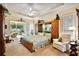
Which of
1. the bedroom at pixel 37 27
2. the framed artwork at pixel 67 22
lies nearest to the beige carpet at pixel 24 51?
the bedroom at pixel 37 27

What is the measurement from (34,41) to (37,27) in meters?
0.29

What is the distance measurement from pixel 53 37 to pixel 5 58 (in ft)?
3.57

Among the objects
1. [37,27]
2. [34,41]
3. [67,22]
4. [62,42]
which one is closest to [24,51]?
[34,41]

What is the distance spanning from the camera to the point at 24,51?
2576mm

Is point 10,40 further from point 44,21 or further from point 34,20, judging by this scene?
point 44,21

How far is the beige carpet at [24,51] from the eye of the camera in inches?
101

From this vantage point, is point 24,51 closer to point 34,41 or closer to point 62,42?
point 34,41

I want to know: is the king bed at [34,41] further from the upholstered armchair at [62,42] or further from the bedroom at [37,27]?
the upholstered armchair at [62,42]

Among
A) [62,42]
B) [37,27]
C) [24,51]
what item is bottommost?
[24,51]

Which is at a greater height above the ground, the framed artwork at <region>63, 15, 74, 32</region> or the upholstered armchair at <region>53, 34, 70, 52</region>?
the framed artwork at <region>63, 15, 74, 32</region>

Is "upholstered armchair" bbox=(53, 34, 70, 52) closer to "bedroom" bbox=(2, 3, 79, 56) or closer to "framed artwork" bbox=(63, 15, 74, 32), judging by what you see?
"bedroom" bbox=(2, 3, 79, 56)

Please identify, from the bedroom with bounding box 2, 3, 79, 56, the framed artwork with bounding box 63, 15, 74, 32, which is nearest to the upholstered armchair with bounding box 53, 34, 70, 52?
the bedroom with bounding box 2, 3, 79, 56

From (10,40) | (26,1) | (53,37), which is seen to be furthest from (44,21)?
(10,40)

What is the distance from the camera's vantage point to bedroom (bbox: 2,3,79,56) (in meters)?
2.54
